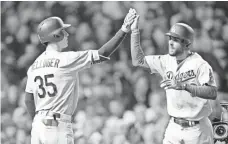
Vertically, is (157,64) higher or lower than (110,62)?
lower

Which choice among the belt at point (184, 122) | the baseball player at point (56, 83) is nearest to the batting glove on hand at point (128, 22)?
the baseball player at point (56, 83)

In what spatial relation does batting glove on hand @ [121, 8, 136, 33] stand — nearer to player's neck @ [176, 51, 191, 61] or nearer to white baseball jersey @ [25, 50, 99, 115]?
white baseball jersey @ [25, 50, 99, 115]

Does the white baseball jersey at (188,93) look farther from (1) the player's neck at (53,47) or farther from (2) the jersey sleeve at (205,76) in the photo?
(1) the player's neck at (53,47)

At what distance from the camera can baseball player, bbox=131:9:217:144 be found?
329 centimetres

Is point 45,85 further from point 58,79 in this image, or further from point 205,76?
point 205,76

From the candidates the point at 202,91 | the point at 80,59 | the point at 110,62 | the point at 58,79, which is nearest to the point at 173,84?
the point at 202,91

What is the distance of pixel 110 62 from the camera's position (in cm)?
529

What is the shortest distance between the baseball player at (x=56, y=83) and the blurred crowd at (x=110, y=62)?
1.71 meters

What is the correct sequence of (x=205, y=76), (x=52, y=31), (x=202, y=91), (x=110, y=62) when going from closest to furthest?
(x=202, y=91) < (x=205, y=76) < (x=52, y=31) < (x=110, y=62)

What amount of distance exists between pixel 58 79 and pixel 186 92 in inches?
41.8

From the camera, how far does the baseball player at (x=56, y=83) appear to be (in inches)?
131

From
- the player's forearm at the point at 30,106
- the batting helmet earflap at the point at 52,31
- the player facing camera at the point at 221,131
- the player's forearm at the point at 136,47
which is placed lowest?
the player facing camera at the point at 221,131

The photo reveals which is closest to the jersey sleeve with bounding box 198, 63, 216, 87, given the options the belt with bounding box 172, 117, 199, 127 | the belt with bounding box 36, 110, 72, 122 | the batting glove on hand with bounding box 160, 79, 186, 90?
the batting glove on hand with bounding box 160, 79, 186, 90

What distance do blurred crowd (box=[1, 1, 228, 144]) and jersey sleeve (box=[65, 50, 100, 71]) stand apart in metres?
1.77
